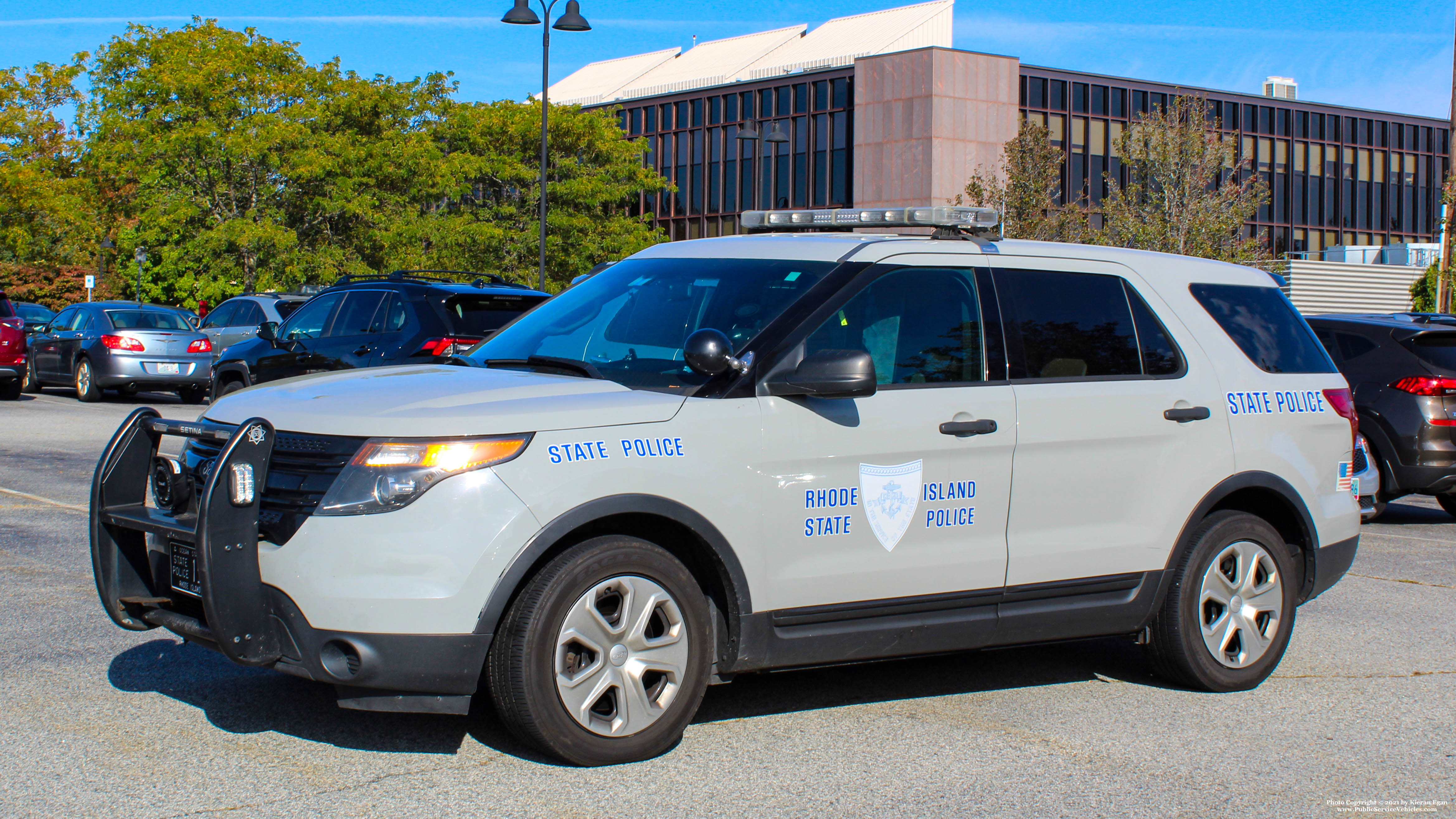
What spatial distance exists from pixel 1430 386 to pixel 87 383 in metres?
19.7

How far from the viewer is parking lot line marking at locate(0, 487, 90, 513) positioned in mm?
10008

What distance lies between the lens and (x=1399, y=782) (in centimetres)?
448

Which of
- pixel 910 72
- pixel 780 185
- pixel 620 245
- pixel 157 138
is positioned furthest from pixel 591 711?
pixel 780 185

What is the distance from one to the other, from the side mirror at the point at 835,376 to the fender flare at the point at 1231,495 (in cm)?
169

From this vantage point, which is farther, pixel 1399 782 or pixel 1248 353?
pixel 1248 353

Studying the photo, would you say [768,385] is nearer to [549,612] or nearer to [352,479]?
[549,612]

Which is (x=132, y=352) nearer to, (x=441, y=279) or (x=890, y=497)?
(x=441, y=279)

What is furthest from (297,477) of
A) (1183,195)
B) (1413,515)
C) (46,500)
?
(1183,195)

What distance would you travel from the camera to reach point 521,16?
24.9 meters

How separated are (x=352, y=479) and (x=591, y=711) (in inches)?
41.5

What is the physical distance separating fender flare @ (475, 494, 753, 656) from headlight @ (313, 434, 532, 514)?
1.00 feet

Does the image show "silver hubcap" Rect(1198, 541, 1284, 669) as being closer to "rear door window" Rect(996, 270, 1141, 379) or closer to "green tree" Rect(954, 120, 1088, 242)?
"rear door window" Rect(996, 270, 1141, 379)

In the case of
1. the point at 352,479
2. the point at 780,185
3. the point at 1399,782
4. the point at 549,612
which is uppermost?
the point at 780,185

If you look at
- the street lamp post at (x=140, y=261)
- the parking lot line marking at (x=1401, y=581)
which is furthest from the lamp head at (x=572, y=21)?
the street lamp post at (x=140, y=261)
